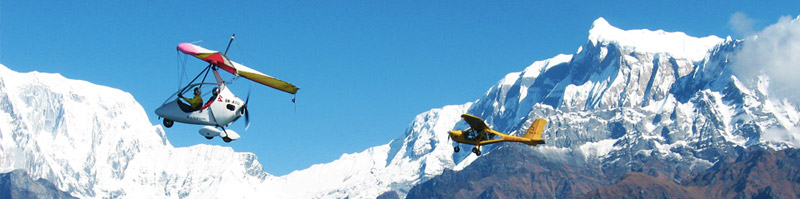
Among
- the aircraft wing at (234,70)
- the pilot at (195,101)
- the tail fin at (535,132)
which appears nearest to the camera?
the pilot at (195,101)

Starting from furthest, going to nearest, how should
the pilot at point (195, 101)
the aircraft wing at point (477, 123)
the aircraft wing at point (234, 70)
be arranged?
the aircraft wing at point (477, 123) → the aircraft wing at point (234, 70) → the pilot at point (195, 101)

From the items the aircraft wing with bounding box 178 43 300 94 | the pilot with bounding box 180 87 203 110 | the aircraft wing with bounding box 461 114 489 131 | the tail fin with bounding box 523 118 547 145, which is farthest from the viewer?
the tail fin with bounding box 523 118 547 145

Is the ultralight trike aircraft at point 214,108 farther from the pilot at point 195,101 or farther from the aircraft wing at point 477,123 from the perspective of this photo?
the aircraft wing at point 477,123

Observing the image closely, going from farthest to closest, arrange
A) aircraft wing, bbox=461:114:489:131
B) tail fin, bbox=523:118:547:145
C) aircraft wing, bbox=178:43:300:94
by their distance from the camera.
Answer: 1. tail fin, bbox=523:118:547:145
2. aircraft wing, bbox=461:114:489:131
3. aircraft wing, bbox=178:43:300:94

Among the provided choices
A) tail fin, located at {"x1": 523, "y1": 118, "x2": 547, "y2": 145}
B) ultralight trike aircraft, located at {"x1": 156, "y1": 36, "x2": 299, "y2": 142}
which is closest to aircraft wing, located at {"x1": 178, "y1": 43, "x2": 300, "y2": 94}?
ultralight trike aircraft, located at {"x1": 156, "y1": 36, "x2": 299, "y2": 142}

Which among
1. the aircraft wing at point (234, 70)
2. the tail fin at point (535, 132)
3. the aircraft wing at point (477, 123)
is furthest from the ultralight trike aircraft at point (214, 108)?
the tail fin at point (535, 132)

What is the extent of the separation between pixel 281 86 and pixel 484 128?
196 feet

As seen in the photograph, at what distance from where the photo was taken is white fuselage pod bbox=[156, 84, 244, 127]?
256 feet

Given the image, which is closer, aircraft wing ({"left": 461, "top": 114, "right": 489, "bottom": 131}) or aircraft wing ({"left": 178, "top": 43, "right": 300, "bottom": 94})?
aircraft wing ({"left": 178, "top": 43, "right": 300, "bottom": 94})

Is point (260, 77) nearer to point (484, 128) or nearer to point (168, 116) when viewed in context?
point (168, 116)

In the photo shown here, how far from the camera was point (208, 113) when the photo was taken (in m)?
78.1

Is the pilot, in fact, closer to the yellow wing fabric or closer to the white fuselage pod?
the white fuselage pod

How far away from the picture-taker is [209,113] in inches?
3078

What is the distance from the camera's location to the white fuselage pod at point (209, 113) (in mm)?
78062
